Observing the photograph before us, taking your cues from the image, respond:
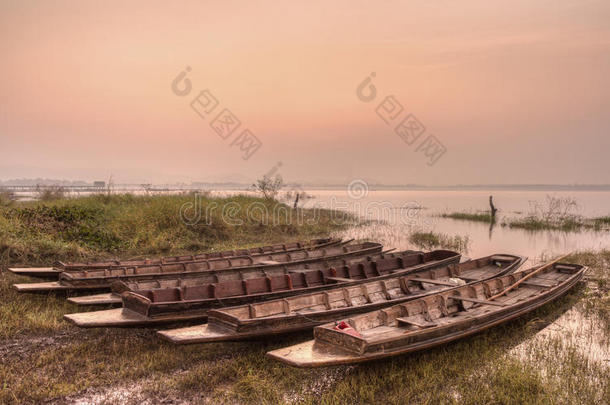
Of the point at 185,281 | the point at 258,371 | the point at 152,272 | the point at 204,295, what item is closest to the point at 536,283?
the point at 258,371

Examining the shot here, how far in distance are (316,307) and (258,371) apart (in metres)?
1.80

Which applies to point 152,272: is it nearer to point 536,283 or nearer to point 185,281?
point 185,281

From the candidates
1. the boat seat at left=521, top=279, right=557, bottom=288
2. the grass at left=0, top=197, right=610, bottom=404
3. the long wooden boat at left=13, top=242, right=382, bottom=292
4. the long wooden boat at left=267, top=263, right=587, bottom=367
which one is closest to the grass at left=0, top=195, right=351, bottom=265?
the long wooden boat at left=13, top=242, right=382, bottom=292

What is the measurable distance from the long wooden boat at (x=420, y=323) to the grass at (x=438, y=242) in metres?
7.13

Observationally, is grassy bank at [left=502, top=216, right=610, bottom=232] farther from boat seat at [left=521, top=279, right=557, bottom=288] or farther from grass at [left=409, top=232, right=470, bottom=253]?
boat seat at [left=521, top=279, right=557, bottom=288]

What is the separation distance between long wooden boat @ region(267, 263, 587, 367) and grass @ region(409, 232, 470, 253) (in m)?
7.13

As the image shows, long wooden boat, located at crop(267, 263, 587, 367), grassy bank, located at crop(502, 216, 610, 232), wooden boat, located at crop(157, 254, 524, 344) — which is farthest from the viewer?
grassy bank, located at crop(502, 216, 610, 232)

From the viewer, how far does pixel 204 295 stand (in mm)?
7422

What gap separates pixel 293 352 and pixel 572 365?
4.23 meters

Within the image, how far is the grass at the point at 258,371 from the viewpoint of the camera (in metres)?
5.09

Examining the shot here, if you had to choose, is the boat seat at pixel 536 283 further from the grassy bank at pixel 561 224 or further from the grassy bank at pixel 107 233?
the grassy bank at pixel 561 224

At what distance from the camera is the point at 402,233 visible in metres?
21.2

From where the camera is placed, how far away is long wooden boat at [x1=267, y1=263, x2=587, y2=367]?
16.6 feet

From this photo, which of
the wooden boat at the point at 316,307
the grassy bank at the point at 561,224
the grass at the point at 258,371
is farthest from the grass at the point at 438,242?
the grass at the point at 258,371
